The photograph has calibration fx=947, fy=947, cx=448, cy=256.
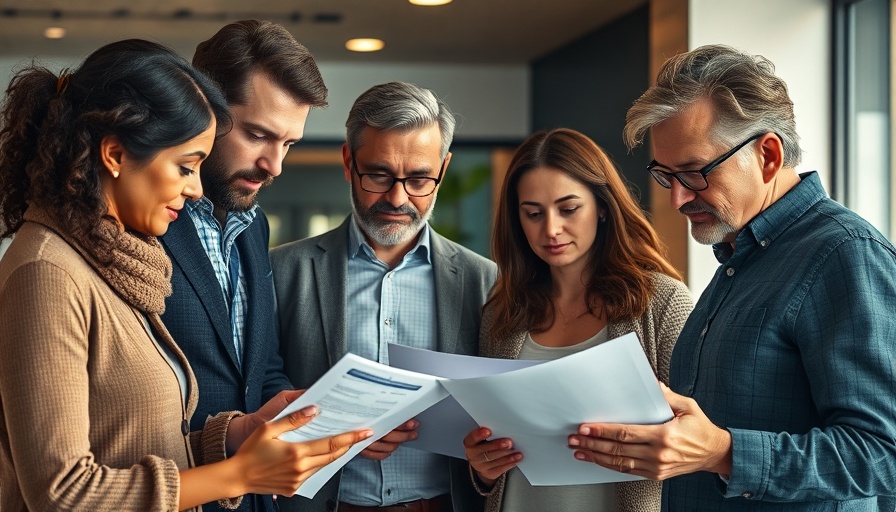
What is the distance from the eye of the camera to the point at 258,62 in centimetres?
217

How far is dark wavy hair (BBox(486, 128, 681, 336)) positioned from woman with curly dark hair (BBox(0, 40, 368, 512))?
91cm

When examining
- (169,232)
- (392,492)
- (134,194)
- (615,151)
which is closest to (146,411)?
(134,194)

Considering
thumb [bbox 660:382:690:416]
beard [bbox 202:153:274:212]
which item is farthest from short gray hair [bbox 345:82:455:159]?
thumb [bbox 660:382:690:416]

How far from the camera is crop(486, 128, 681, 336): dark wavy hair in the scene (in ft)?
7.72

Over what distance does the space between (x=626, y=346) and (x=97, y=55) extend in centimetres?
97

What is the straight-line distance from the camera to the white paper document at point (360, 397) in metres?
1.47

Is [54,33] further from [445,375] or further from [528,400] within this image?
[528,400]

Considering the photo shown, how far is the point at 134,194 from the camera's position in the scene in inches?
59.8

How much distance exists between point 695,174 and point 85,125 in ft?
3.47

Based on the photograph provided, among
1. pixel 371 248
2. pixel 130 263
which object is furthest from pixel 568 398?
pixel 371 248

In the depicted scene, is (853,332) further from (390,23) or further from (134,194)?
(390,23)

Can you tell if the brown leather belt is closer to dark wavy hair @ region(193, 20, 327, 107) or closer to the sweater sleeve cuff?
the sweater sleeve cuff

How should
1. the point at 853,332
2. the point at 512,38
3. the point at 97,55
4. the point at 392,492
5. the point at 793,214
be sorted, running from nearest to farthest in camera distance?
the point at 853,332 → the point at 97,55 → the point at 793,214 → the point at 392,492 → the point at 512,38

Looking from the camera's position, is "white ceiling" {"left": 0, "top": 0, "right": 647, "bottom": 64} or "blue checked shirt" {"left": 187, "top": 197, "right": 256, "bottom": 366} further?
"white ceiling" {"left": 0, "top": 0, "right": 647, "bottom": 64}
